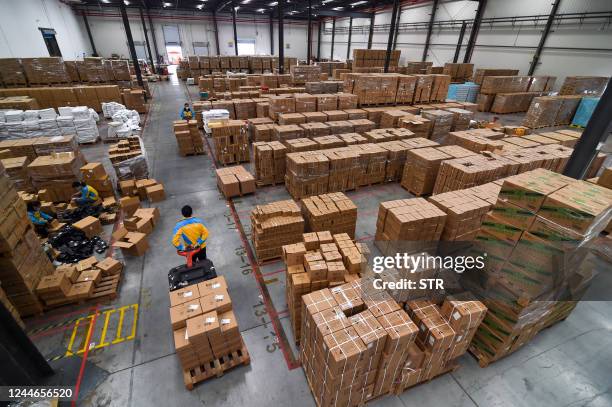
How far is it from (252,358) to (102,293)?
3.04 meters

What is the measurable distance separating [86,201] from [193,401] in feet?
19.8

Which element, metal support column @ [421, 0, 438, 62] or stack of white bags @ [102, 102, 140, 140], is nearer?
stack of white bags @ [102, 102, 140, 140]

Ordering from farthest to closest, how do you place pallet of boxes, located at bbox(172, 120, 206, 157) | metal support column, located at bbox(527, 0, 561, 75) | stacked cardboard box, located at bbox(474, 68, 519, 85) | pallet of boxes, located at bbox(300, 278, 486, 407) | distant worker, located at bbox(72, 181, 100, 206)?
1. stacked cardboard box, located at bbox(474, 68, 519, 85)
2. metal support column, located at bbox(527, 0, 561, 75)
3. pallet of boxes, located at bbox(172, 120, 206, 157)
4. distant worker, located at bbox(72, 181, 100, 206)
5. pallet of boxes, located at bbox(300, 278, 486, 407)

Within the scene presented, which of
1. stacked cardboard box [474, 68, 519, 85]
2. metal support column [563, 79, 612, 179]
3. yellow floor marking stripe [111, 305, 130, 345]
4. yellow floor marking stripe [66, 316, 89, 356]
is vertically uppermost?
stacked cardboard box [474, 68, 519, 85]

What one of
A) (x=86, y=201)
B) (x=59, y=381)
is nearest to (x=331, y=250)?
(x=59, y=381)

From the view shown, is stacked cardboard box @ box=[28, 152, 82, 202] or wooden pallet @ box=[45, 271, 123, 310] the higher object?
stacked cardboard box @ box=[28, 152, 82, 202]

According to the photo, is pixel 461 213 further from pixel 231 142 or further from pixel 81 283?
pixel 231 142

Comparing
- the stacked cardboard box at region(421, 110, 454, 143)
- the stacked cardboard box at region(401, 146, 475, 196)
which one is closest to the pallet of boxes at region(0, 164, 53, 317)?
the stacked cardboard box at region(401, 146, 475, 196)

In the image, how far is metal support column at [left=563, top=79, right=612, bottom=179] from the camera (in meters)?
4.35

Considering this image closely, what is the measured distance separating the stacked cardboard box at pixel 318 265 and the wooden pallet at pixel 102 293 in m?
3.30

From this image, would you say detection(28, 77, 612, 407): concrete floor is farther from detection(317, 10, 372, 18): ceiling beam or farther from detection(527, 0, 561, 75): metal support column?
detection(317, 10, 372, 18): ceiling beam

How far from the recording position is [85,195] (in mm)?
7012

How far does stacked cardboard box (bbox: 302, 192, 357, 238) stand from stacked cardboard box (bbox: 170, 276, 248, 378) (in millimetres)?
2445

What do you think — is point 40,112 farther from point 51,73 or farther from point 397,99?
point 397,99
